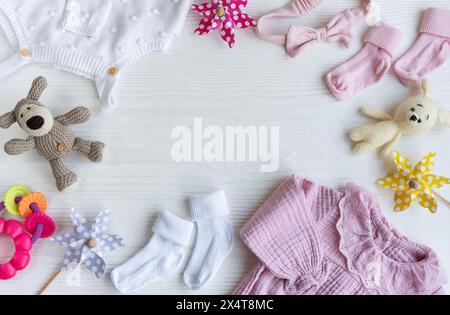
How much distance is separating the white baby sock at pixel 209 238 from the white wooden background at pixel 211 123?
0.03 metres

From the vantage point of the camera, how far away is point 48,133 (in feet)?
3.51

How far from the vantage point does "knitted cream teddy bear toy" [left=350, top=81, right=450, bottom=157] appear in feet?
3.62

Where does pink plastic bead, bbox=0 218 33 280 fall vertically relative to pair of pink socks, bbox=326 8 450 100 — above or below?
below

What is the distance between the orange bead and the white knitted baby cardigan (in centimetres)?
28

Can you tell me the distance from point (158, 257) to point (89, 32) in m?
0.57

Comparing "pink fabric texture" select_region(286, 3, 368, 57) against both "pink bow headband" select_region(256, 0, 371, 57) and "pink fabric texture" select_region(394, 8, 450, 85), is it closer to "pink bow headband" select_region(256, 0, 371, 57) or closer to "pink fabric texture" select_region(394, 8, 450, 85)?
"pink bow headband" select_region(256, 0, 371, 57)

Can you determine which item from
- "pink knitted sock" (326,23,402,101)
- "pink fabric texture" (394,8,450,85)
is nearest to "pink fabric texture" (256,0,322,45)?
"pink knitted sock" (326,23,402,101)

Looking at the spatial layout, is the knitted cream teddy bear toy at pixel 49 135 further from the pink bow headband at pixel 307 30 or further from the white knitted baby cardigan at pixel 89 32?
the pink bow headband at pixel 307 30

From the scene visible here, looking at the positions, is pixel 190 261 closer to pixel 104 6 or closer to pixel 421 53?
pixel 104 6

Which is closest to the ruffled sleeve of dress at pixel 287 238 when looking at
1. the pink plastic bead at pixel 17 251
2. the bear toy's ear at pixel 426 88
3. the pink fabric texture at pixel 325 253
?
the pink fabric texture at pixel 325 253

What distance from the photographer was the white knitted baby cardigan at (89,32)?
1152mm

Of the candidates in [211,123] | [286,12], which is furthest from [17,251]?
[286,12]
